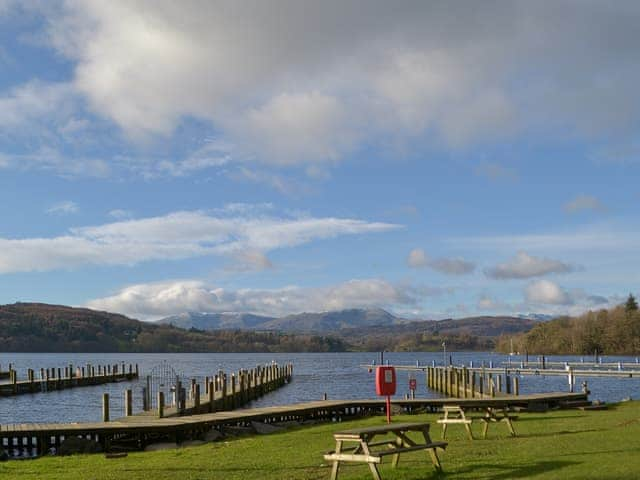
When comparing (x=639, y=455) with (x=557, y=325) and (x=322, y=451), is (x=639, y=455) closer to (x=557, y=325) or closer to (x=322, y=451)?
(x=322, y=451)

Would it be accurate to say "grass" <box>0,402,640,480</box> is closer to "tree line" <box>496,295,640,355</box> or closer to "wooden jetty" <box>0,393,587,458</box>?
"wooden jetty" <box>0,393,587,458</box>

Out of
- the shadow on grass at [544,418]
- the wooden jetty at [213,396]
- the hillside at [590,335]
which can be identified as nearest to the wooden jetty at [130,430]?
the shadow on grass at [544,418]

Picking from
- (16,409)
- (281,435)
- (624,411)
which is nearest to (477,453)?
(281,435)

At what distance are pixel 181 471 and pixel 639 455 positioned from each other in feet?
32.1

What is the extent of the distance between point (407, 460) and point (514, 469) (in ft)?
9.09

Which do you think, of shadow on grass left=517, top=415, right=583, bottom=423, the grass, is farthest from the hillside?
the grass

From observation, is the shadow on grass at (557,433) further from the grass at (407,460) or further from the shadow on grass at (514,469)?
the shadow on grass at (514,469)

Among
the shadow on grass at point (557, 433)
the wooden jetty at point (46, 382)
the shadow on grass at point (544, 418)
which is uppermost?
the shadow on grass at point (557, 433)

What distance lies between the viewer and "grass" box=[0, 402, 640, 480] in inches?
571

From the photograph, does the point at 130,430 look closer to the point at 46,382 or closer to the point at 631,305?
the point at 46,382

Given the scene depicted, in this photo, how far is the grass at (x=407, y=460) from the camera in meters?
14.5

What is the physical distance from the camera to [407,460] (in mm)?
16641

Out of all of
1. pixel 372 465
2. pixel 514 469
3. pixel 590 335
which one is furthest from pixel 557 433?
pixel 590 335

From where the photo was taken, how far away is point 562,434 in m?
21.8
